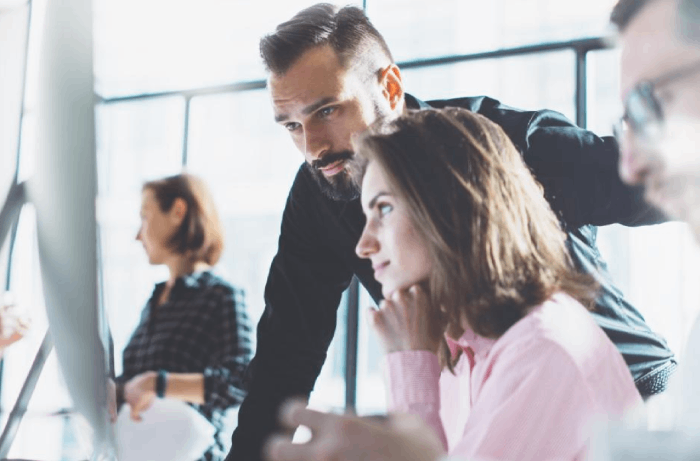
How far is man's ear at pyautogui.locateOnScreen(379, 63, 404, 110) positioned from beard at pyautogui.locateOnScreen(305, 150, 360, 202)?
50 mm

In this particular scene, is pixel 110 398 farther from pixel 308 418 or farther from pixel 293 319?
pixel 293 319

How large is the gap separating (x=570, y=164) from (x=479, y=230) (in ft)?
0.16

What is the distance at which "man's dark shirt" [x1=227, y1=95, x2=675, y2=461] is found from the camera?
12.2 inches

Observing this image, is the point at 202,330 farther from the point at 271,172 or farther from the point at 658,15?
the point at 658,15

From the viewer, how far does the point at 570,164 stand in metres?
0.33

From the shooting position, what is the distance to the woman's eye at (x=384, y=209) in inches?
13.8

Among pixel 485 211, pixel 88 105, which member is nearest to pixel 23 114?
pixel 88 105

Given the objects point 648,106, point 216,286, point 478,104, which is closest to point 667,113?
point 648,106

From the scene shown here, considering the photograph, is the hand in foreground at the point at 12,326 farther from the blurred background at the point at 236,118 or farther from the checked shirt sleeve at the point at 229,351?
the checked shirt sleeve at the point at 229,351

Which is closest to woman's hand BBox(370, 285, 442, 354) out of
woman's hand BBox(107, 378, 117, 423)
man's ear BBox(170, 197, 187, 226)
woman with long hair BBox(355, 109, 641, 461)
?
woman with long hair BBox(355, 109, 641, 461)

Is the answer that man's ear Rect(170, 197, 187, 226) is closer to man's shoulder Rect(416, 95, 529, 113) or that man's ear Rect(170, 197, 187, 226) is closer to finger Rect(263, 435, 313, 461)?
man's shoulder Rect(416, 95, 529, 113)

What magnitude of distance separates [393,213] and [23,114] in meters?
0.16

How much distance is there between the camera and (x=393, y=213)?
0.35m

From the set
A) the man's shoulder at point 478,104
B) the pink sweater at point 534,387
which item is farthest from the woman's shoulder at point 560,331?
the man's shoulder at point 478,104
